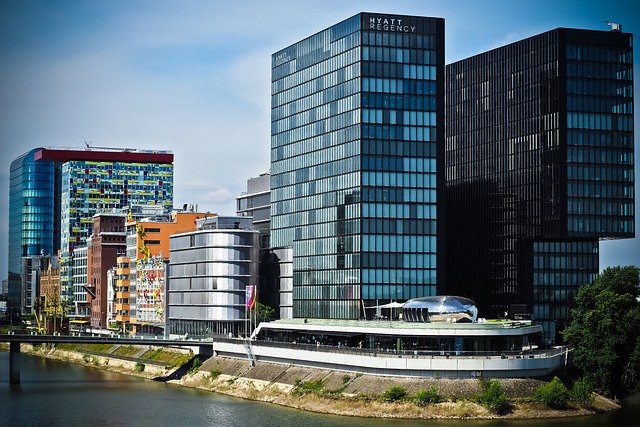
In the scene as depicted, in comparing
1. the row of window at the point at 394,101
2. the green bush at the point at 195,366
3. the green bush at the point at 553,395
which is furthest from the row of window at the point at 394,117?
the green bush at the point at 553,395

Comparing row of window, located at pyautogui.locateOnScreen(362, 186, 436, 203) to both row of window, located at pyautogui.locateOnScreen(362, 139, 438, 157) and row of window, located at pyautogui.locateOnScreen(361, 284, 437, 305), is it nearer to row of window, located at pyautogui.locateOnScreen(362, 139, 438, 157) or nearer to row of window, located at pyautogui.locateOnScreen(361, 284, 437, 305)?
row of window, located at pyautogui.locateOnScreen(362, 139, 438, 157)

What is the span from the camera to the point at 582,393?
140375 millimetres

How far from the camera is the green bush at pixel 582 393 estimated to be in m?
139

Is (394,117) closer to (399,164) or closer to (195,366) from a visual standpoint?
(399,164)

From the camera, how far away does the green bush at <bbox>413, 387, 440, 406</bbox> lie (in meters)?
134

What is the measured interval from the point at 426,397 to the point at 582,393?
68.7 feet

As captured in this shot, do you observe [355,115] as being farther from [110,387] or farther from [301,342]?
[110,387]

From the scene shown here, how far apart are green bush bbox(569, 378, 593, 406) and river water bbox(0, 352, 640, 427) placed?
10.0ft

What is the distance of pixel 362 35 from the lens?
614 feet

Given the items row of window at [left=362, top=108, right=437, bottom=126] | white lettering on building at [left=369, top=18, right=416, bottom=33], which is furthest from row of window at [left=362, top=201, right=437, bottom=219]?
white lettering on building at [left=369, top=18, right=416, bottom=33]

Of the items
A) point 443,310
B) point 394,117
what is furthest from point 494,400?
point 394,117

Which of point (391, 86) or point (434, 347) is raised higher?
point (391, 86)

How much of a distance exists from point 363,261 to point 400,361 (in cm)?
4724

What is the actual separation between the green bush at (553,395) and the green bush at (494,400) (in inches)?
182
